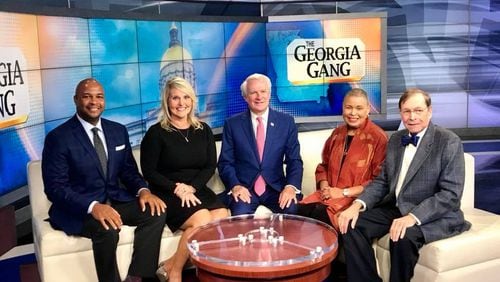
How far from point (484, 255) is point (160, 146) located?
2119mm

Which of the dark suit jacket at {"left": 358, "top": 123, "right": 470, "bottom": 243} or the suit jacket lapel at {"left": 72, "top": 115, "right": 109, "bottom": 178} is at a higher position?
the suit jacket lapel at {"left": 72, "top": 115, "right": 109, "bottom": 178}

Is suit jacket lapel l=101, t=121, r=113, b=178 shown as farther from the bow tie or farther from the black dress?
the bow tie

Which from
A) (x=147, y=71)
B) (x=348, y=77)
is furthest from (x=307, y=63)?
(x=147, y=71)

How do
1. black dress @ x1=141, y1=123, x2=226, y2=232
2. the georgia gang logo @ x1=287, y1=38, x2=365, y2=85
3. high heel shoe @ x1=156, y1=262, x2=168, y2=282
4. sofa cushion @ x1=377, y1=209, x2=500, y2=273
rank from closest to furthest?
sofa cushion @ x1=377, y1=209, x2=500, y2=273 → high heel shoe @ x1=156, y1=262, x2=168, y2=282 → black dress @ x1=141, y1=123, x2=226, y2=232 → the georgia gang logo @ x1=287, y1=38, x2=365, y2=85

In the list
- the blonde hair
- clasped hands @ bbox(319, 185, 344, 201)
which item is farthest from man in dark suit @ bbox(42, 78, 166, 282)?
clasped hands @ bbox(319, 185, 344, 201)

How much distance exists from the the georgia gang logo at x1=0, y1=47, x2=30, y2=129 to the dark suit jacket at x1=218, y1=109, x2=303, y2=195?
2170mm

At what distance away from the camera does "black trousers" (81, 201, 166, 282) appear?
11.2ft

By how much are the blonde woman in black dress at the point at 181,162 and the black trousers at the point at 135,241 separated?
0.13m

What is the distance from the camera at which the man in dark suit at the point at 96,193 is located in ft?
11.3

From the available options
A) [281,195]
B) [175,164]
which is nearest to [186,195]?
[175,164]

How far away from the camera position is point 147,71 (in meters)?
6.95

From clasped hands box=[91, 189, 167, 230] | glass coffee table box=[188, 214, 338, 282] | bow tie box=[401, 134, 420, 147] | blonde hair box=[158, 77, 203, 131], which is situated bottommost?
glass coffee table box=[188, 214, 338, 282]

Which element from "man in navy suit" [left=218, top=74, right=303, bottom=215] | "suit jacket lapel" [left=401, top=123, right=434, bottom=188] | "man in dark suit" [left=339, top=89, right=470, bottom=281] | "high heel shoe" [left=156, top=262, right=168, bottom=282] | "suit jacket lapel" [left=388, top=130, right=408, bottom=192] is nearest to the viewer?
"man in dark suit" [left=339, top=89, right=470, bottom=281]

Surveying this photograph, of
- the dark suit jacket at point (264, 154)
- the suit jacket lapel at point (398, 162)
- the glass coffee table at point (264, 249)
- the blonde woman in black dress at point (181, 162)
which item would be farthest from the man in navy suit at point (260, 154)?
the suit jacket lapel at point (398, 162)
